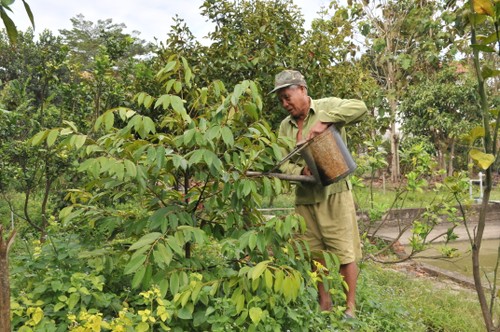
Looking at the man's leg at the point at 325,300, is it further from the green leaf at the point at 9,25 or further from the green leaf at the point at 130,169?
the green leaf at the point at 9,25

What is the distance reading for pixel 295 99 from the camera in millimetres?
3123

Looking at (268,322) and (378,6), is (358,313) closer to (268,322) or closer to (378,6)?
(268,322)

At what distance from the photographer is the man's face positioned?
3092mm

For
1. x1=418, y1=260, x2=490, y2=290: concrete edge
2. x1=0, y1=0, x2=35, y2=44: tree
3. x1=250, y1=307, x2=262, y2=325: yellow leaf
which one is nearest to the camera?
x1=0, y1=0, x2=35, y2=44: tree

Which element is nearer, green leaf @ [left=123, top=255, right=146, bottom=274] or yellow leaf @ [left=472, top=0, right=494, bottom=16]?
yellow leaf @ [left=472, top=0, right=494, bottom=16]

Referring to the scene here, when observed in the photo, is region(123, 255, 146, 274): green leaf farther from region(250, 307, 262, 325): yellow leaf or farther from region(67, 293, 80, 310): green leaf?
region(250, 307, 262, 325): yellow leaf

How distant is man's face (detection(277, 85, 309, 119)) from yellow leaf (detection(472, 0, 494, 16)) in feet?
5.54

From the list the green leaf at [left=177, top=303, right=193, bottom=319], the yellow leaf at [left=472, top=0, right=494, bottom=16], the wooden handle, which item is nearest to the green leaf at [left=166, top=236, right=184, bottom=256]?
the green leaf at [left=177, top=303, right=193, bottom=319]

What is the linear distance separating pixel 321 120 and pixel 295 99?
0.29 m

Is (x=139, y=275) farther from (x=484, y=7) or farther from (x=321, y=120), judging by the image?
(x=484, y=7)

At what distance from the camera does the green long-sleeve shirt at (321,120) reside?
2.96 meters

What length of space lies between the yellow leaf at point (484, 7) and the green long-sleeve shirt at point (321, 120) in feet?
4.94

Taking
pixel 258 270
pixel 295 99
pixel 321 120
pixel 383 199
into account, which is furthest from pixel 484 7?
pixel 383 199

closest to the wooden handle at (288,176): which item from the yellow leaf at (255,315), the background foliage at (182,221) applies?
the background foliage at (182,221)
